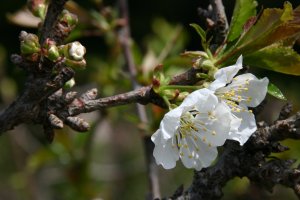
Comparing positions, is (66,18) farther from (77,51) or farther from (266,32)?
(266,32)

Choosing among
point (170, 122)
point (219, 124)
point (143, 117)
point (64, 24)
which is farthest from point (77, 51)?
point (143, 117)

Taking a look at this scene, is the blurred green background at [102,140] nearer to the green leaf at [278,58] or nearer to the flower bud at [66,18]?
the green leaf at [278,58]

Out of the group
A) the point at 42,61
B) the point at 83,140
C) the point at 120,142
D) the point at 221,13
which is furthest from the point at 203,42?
the point at 120,142

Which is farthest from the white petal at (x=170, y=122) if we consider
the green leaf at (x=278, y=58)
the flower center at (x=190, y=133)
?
the green leaf at (x=278, y=58)

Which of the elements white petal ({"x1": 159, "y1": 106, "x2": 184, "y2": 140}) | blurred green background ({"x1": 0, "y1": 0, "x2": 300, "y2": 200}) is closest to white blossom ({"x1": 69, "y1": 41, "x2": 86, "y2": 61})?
white petal ({"x1": 159, "y1": 106, "x2": 184, "y2": 140})

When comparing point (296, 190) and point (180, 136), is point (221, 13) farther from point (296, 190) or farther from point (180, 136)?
point (296, 190)

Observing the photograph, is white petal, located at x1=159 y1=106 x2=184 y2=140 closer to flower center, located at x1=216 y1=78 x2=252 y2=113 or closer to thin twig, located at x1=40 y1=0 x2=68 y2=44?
flower center, located at x1=216 y1=78 x2=252 y2=113
